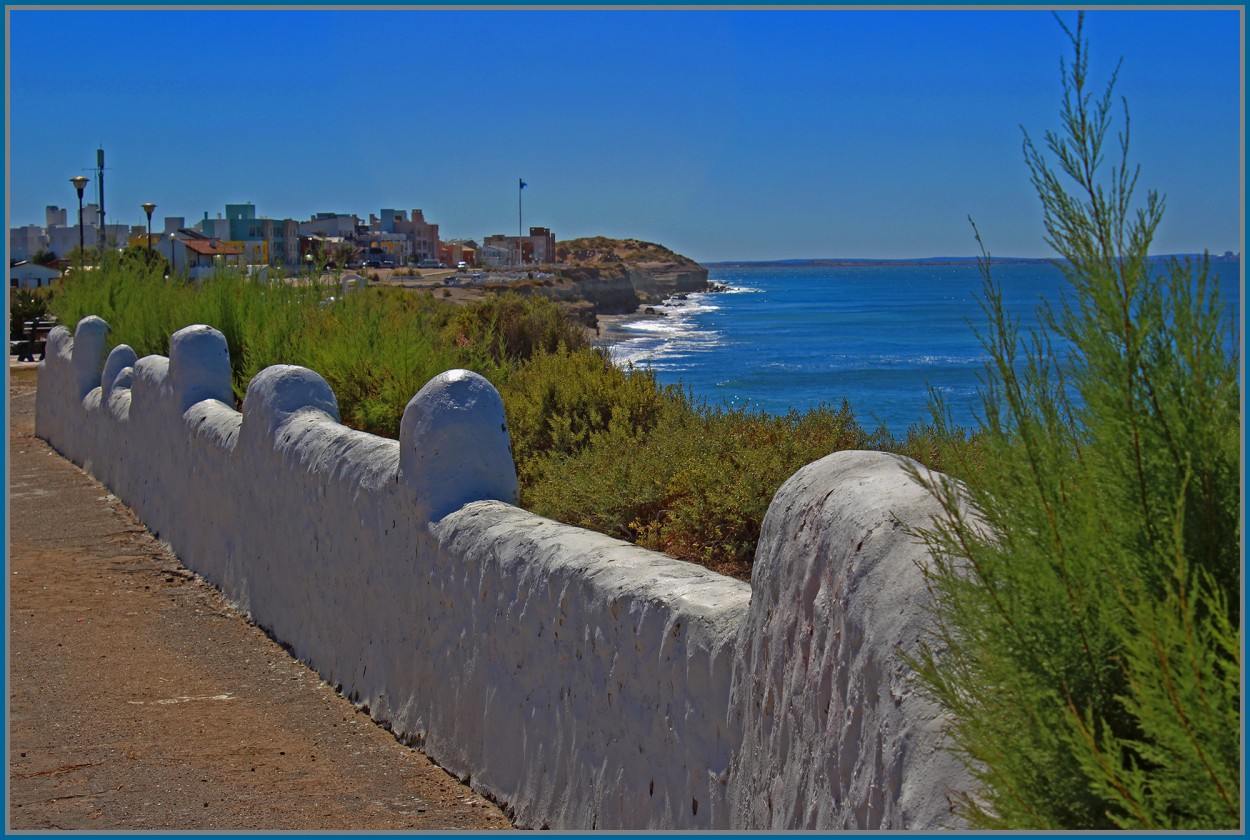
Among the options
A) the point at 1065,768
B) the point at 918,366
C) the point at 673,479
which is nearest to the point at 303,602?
the point at 673,479

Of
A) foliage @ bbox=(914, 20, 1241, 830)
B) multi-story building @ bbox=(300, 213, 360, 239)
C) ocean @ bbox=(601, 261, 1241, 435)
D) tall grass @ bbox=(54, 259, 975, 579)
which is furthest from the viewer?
multi-story building @ bbox=(300, 213, 360, 239)

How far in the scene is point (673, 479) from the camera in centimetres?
709

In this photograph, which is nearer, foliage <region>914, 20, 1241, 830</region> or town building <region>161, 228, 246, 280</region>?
foliage <region>914, 20, 1241, 830</region>

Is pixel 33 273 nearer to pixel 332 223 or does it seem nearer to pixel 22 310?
pixel 22 310

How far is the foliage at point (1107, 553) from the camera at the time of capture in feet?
6.98

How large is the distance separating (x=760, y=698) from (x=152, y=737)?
13.0ft

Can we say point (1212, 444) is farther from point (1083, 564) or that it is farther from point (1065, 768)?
point (1065, 768)

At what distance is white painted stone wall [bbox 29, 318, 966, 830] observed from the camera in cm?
321

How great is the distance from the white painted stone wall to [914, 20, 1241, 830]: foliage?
39cm

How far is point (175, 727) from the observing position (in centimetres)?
664

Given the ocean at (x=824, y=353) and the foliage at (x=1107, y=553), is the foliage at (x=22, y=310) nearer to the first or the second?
the ocean at (x=824, y=353)

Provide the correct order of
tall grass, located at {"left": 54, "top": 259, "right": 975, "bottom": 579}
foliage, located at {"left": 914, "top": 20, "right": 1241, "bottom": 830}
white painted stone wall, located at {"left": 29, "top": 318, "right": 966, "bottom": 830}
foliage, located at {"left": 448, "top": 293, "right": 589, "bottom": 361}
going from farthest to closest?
foliage, located at {"left": 448, "top": 293, "right": 589, "bottom": 361} < tall grass, located at {"left": 54, "top": 259, "right": 975, "bottom": 579} < white painted stone wall, located at {"left": 29, "top": 318, "right": 966, "bottom": 830} < foliage, located at {"left": 914, "top": 20, "right": 1241, "bottom": 830}

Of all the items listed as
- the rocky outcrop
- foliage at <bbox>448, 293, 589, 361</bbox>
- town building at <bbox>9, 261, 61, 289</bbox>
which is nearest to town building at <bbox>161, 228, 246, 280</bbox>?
foliage at <bbox>448, 293, 589, 361</bbox>

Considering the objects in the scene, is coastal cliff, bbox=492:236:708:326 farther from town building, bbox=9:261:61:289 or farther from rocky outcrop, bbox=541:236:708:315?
town building, bbox=9:261:61:289
